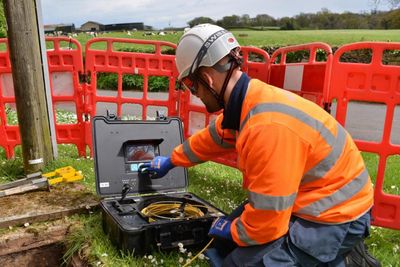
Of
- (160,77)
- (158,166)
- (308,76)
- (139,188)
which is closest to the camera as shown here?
(158,166)

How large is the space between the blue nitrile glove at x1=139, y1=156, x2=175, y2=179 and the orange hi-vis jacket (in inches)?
44.8

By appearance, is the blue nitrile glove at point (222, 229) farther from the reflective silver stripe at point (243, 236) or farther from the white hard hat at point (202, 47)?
the white hard hat at point (202, 47)

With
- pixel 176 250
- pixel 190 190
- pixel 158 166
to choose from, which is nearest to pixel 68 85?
pixel 190 190

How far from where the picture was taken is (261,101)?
2314 millimetres

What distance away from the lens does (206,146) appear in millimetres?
3301

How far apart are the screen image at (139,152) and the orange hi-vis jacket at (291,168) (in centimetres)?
145

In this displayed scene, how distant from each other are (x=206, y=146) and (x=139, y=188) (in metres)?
0.74

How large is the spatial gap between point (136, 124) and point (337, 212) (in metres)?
2.01

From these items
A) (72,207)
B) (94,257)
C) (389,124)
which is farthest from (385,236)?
(72,207)

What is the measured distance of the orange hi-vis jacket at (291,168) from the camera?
7.20ft

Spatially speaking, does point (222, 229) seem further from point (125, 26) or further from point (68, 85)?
point (125, 26)

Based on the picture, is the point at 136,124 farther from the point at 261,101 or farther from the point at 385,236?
the point at 385,236

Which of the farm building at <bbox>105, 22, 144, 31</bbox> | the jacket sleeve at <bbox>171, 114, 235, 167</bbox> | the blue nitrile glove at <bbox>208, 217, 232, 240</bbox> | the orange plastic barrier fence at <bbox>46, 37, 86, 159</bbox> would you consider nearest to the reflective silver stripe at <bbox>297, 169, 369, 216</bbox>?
the blue nitrile glove at <bbox>208, 217, 232, 240</bbox>

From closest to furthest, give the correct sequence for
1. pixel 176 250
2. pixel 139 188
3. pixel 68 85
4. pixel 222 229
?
1. pixel 222 229
2. pixel 176 250
3. pixel 139 188
4. pixel 68 85
